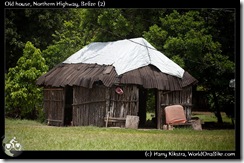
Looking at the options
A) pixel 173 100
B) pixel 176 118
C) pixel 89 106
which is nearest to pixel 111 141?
pixel 89 106

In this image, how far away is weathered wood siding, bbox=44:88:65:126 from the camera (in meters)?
20.2

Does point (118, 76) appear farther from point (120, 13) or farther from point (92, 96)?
point (120, 13)

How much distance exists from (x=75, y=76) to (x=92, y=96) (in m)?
1.11

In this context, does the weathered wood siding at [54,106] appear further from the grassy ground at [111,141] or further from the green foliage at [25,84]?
the grassy ground at [111,141]

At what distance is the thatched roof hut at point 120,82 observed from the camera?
1833cm

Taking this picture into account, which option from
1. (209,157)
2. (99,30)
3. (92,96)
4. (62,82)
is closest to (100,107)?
(92,96)

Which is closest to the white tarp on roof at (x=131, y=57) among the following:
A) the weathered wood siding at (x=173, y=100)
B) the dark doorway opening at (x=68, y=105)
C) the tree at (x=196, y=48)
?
the tree at (x=196, y=48)

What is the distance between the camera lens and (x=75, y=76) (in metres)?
19.2

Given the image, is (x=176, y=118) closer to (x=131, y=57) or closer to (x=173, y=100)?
(x=173, y=100)

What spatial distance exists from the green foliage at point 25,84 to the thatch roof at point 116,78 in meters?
1.65

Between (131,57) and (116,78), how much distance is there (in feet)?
4.02

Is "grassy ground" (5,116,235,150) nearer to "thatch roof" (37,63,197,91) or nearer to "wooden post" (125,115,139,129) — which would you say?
"wooden post" (125,115,139,129)

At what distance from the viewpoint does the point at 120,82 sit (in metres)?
18.1

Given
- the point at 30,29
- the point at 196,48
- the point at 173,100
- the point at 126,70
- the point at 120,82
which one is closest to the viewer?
the point at 120,82
